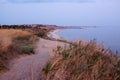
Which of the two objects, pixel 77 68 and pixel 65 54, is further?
pixel 65 54

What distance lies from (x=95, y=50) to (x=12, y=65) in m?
3.07

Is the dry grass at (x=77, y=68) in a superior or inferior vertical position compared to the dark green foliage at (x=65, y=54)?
inferior

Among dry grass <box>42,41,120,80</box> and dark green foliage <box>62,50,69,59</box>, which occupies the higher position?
dark green foliage <box>62,50,69,59</box>

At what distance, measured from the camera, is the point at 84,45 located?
1404 cm

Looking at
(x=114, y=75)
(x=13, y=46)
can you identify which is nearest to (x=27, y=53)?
(x=13, y=46)

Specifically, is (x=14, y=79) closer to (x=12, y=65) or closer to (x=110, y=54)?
(x=12, y=65)

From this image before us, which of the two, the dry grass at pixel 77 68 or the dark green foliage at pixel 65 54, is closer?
the dry grass at pixel 77 68

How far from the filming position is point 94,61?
11031mm

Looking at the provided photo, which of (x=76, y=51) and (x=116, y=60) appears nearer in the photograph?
(x=76, y=51)

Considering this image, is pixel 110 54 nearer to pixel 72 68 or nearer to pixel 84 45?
pixel 84 45

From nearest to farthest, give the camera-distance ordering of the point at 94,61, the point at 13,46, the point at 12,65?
the point at 94,61 → the point at 12,65 → the point at 13,46

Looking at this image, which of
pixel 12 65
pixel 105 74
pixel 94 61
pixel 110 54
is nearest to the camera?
pixel 105 74

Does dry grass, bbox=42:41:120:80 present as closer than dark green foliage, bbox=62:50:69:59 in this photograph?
Yes

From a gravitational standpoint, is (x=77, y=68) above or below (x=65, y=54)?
below
